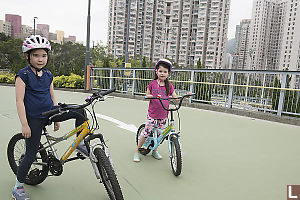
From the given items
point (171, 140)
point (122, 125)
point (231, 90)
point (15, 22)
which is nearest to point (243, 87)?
point (231, 90)

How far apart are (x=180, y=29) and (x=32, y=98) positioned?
97.0m

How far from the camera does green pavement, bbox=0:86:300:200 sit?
109 inches

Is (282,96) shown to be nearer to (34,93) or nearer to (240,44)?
(34,93)

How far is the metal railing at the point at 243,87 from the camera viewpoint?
7152mm

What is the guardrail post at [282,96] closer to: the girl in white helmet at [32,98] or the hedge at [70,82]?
the girl in white helmet at [32,98]

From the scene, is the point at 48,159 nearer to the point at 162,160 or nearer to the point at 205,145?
the point at 162,160

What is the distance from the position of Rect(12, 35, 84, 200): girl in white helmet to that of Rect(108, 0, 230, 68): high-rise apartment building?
88846 millimetres

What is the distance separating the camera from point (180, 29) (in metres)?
94.6

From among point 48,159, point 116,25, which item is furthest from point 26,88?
point 116,25

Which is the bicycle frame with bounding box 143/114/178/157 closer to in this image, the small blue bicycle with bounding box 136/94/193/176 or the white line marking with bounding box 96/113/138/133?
the small blue bicycle with bounding box 136/94/193/176

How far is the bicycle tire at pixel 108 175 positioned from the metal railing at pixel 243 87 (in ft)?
21.0

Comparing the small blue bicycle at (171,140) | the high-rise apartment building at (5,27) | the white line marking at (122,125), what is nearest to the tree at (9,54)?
the white line marking at (122,125)

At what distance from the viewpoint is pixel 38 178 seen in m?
2.72

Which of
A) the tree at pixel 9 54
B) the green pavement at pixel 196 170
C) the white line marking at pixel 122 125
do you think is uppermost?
the tree at pixel 9 54
